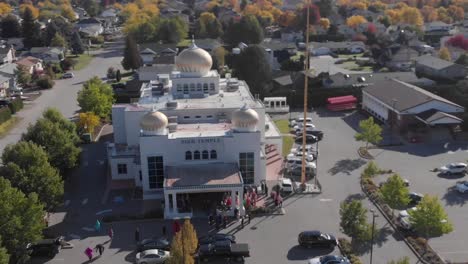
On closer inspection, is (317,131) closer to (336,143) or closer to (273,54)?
(336,143)

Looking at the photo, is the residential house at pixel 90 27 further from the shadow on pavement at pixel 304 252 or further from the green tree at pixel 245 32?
the shadow on pavement at pixel 304 252

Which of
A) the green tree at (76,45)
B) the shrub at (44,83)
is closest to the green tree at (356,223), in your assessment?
the shrub at (44,83)

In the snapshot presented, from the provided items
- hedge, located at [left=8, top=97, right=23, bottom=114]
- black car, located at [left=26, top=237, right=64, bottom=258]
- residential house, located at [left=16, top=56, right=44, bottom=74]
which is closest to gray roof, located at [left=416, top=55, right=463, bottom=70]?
hedge, located at [left=8, top=97, right=23, bottom=114]

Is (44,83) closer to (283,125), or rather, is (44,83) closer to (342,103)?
(283,125)

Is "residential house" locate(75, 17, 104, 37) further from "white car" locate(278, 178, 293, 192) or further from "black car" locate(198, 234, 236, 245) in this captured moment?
"black car" locate(198, 234, 236, 245)

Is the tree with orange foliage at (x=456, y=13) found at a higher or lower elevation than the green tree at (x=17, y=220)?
higher

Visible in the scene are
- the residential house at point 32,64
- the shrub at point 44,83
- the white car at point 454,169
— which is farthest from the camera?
the residential house at point 32,64

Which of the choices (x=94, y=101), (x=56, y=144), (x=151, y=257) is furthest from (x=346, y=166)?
(x=94, y=101)

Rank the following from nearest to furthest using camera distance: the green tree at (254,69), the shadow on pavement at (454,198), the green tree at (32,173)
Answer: the green tree at (32,173)
the shadow on pavement at (454,198)
the green tree at (254,69)
